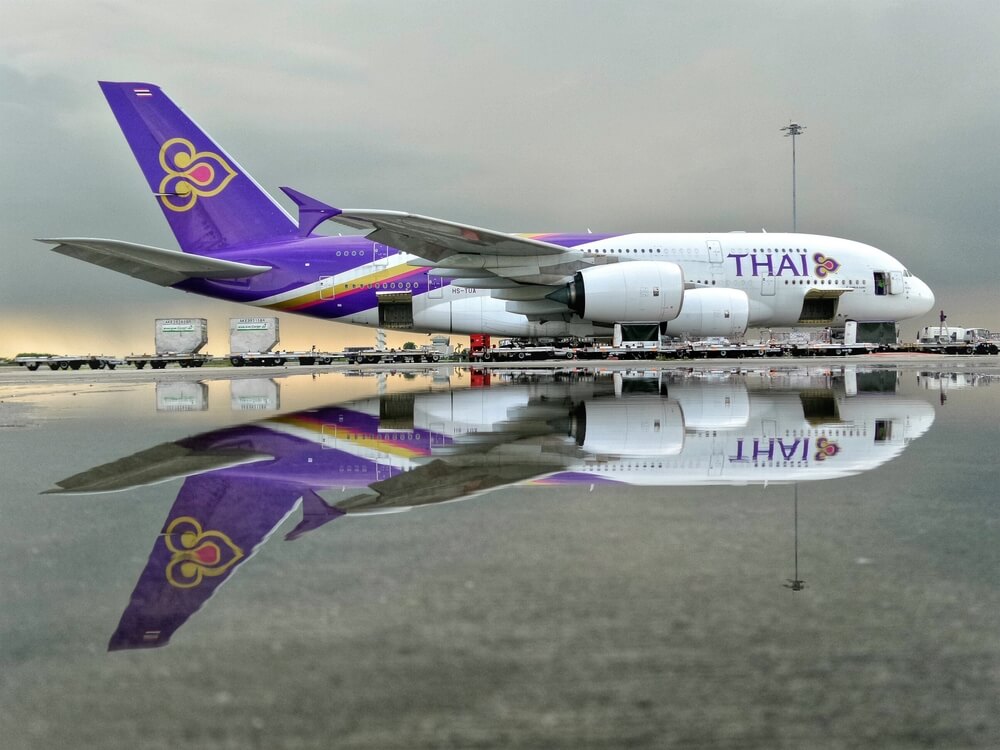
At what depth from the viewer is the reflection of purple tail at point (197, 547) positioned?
2016mm

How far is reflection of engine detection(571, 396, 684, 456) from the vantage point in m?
5.08

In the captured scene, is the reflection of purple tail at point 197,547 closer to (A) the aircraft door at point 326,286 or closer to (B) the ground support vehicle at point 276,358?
(A) the aircraft door at point 326,286

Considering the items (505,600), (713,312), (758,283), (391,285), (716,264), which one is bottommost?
(505,600)

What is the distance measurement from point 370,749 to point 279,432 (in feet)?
17.4

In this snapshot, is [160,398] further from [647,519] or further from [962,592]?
[962,592]

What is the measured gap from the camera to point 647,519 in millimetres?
3074

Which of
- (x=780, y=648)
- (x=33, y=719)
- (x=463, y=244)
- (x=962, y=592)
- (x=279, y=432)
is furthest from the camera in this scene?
(x=463, y=244)

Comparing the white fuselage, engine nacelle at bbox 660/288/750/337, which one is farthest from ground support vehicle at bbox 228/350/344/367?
engine nacelle at bbox 660/288/750/337

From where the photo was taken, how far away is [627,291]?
1842 centimetres

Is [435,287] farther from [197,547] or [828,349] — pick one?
[197,547]

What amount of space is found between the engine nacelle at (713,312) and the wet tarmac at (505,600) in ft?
48.7

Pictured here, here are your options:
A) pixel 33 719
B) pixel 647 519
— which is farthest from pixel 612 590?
pixel 33 719

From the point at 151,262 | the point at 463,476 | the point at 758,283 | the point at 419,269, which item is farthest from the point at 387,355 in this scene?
the point at 463,476

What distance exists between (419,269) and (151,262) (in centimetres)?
732
